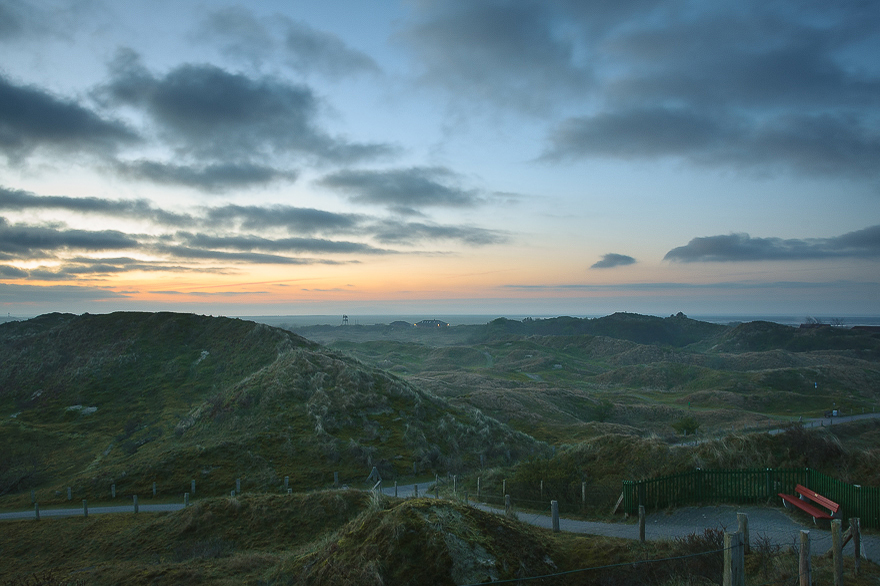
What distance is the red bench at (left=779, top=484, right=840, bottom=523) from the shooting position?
15601 millimetres

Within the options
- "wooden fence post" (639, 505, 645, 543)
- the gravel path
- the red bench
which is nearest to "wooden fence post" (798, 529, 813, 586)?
the gravel path

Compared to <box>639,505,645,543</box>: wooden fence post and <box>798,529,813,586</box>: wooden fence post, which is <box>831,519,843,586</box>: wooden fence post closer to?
<box>798,529,813,586</box>: wooden fence post

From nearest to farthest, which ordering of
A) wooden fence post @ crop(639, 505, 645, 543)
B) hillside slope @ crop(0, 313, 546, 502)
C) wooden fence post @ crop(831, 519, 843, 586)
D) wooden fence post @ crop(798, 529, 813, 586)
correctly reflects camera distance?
wooden fence post @ crop(798, 529, 813, 586)
wooden fence post @ crop(831, 519, 843, 586)
wooden fence post @ crop(639, 505, 645, 543)
hillside slope @ crop(0, 313, 546, 502)

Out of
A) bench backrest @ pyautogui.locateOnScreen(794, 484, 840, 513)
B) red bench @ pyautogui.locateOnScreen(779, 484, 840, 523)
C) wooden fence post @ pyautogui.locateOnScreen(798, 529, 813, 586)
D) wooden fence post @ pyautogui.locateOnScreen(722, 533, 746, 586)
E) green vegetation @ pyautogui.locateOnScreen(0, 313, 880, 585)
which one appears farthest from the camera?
red bench @ pyautogui.locateOnScreen(779, 484, 840, 523)

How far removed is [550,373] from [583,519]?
349 ft

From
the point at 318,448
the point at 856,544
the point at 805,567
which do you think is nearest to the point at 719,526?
the point at 856,544

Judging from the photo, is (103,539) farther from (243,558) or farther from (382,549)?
(382,549)

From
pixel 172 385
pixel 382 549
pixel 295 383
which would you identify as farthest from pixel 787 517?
pixel 172 385

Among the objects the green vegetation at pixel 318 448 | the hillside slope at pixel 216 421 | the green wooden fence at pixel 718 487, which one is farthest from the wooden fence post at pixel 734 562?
the hillside slope at pixel 216 421

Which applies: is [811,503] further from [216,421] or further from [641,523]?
[216,421]

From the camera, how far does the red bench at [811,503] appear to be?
51.2 ft

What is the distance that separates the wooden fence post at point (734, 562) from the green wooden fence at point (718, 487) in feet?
32.4

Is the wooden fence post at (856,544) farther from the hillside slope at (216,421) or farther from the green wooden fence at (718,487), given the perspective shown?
the hillside slope at (216,421)

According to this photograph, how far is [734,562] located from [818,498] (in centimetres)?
1075
